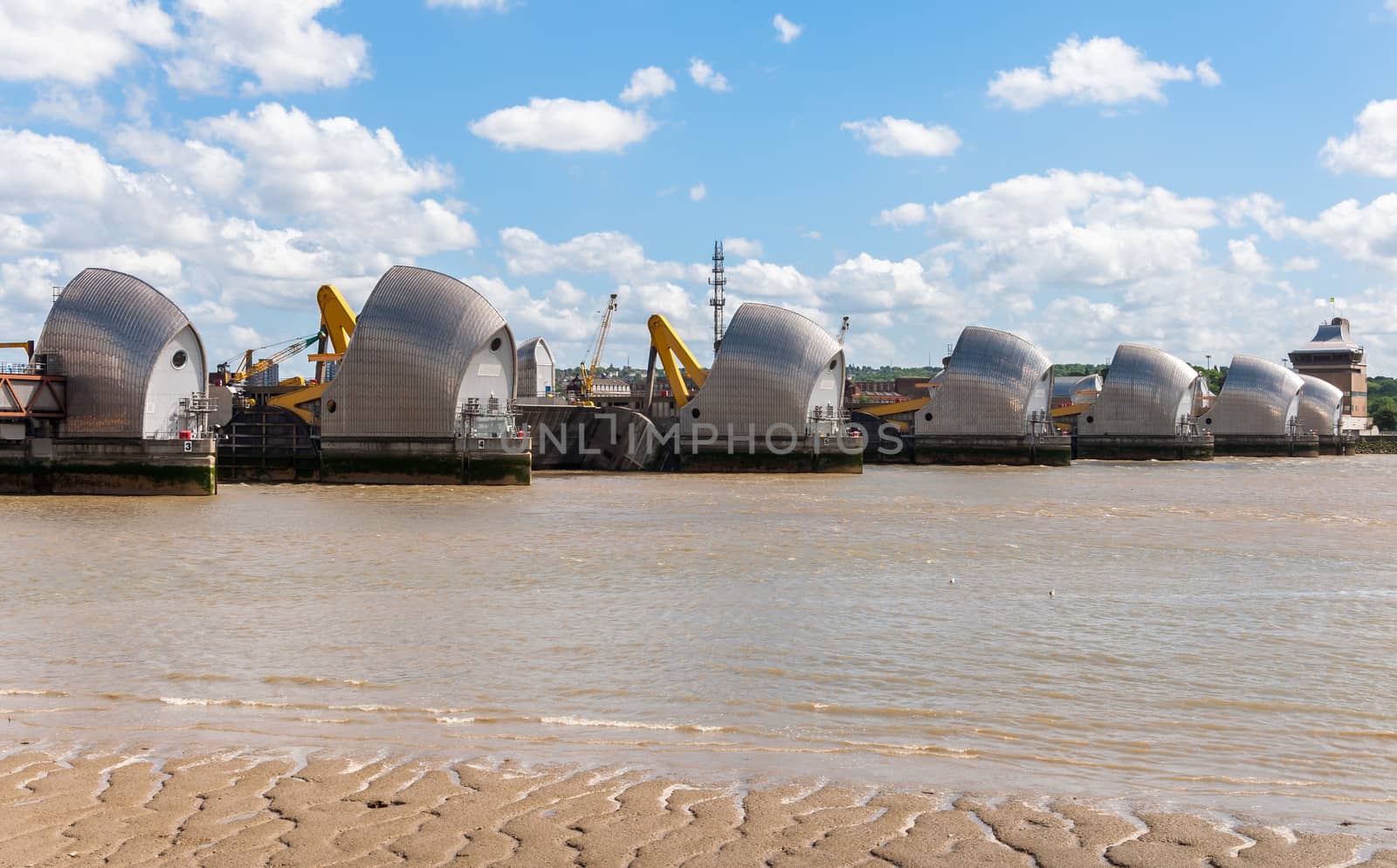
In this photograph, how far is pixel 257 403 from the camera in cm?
5622

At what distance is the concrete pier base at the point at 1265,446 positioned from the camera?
87.1m

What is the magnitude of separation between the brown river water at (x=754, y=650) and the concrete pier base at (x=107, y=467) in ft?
32.8

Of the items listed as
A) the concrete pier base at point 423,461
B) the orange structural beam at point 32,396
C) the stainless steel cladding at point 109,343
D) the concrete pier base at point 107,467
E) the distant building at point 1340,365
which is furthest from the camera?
the distant building at point 1340,365

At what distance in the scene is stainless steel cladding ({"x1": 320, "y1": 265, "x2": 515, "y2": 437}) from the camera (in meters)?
43.8

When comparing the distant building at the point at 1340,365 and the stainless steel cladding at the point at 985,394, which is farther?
the distant building at the point at 1340,365

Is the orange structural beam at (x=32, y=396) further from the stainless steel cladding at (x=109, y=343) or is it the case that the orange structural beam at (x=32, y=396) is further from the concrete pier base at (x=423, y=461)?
the concrete pier base at (x=423, y=461)

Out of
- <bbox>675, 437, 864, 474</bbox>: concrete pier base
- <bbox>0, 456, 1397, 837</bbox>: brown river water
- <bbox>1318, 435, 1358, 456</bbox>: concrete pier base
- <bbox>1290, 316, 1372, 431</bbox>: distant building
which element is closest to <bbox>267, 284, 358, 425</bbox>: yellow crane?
<bbox>675, 437, 864, 474</bbox>: concrete pier base

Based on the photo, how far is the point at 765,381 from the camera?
55.8m

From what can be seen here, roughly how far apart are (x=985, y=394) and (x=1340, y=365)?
2653 inches

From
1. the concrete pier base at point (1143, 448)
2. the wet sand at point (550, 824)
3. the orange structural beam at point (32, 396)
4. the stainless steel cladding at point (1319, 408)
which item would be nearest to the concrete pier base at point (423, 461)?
the orange structural beam at point (32, 396)

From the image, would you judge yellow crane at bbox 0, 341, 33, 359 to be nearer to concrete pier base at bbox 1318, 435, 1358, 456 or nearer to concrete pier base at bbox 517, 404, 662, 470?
concrete pier base at bbox 517, 404, 662, 470

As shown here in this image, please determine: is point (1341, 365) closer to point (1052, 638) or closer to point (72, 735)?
point (1052, 638)

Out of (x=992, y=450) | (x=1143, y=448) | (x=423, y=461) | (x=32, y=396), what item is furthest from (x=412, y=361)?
(x=1143, y=448)

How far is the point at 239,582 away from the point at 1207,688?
12.8 m
